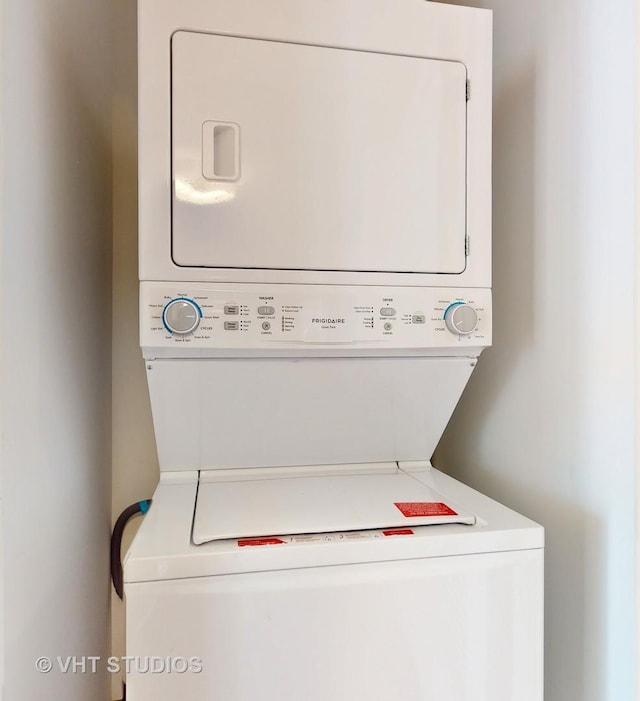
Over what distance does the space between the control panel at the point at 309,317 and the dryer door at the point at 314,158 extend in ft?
0.18

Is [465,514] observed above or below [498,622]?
above

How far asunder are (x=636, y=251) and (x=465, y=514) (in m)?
0.58

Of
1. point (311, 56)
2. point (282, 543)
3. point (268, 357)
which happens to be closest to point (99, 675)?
point (282, 543)

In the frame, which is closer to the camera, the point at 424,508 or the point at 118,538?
the point at 424,508

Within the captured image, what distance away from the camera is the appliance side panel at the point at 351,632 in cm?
77

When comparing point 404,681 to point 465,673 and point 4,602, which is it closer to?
point 465,673

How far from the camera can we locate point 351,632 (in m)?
0.82

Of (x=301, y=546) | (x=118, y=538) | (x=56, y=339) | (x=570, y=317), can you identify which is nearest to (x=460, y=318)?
(x=570, y=317)

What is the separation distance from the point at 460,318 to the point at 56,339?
0.82 meters

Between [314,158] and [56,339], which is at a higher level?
[314,158]

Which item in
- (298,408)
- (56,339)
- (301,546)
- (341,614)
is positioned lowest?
(341,614)

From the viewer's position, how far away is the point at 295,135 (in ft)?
3.18

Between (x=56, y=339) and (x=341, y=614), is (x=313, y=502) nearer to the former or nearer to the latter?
(x=341, y=614)

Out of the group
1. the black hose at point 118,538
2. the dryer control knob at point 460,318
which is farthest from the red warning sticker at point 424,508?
the black hose at point 118,538
